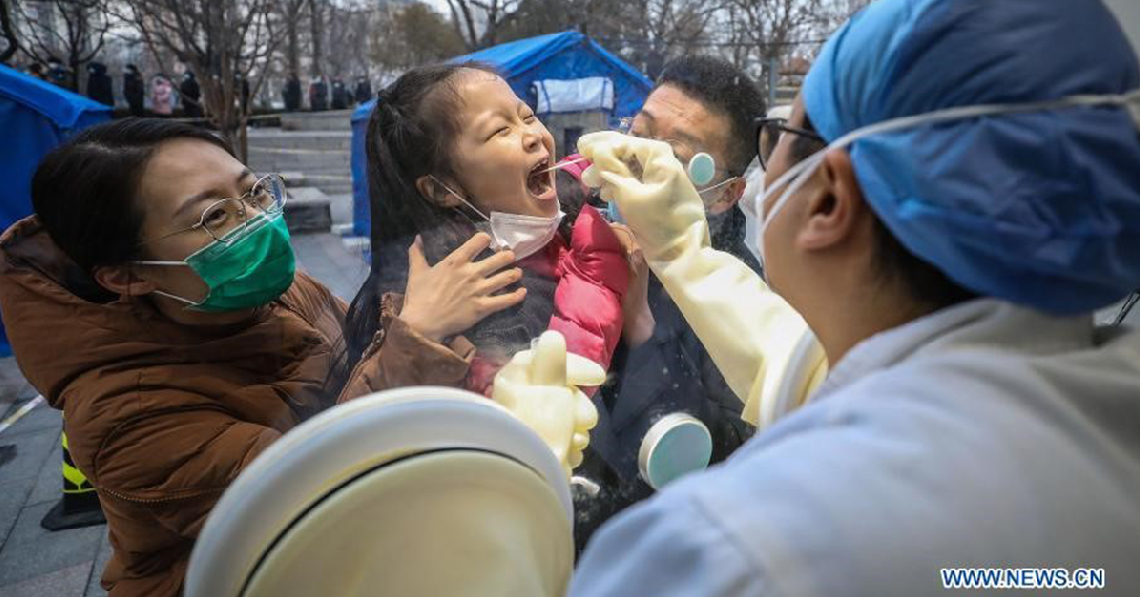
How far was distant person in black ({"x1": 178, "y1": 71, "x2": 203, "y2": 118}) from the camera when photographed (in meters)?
1.78

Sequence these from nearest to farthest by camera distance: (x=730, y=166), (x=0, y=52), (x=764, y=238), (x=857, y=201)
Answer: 1. (x=857, y=201)
2. (x=764, y=238)
3. (x=730, y=166)
4. (x=0, y=52)

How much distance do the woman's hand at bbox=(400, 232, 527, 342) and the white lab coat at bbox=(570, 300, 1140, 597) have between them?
46 cm

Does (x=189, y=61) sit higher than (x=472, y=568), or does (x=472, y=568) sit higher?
(x=189, y=61)

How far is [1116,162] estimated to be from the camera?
629 mm

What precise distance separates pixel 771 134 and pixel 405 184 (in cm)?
58

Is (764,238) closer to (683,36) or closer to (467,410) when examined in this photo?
(467,410)

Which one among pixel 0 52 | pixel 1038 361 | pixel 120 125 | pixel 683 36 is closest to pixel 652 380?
pixel 1038 361

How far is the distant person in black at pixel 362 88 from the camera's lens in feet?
5.55

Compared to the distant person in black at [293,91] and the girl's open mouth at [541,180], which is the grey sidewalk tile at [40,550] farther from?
the girl's open mouth at [541,180]

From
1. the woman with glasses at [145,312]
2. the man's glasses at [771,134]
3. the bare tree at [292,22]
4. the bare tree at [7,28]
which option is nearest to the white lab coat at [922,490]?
the man's glasses at [771,134]

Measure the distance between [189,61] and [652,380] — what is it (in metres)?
1.53

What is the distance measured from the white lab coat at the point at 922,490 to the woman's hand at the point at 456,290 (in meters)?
0.46

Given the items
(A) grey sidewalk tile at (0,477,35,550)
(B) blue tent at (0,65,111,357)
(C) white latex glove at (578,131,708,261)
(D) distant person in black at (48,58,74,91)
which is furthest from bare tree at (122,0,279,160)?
(D) distant person in black at (48,58,74,91)

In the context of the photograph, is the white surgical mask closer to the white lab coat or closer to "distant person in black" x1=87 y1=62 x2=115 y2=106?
the white lab coat
